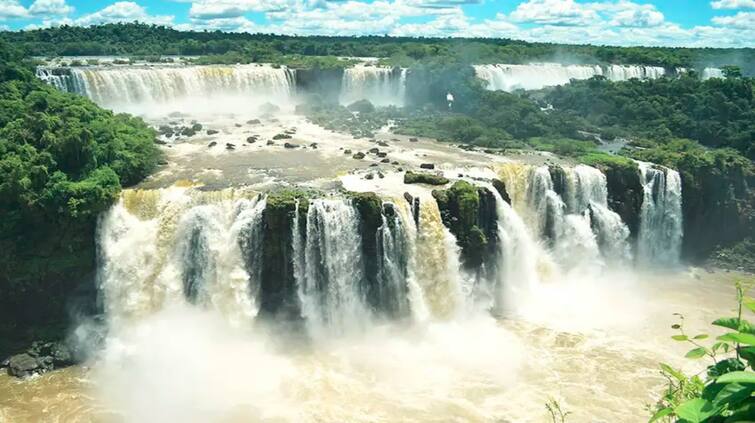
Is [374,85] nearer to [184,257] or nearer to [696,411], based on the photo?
[184,257]

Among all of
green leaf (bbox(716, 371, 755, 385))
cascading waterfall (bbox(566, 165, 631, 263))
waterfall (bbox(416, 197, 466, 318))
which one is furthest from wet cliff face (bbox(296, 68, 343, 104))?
green leaf (bbox(716, 371, 755, 385))

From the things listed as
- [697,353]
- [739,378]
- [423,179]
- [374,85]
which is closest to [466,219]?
[423,179]

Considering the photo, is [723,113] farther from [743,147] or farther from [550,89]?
[550,89]

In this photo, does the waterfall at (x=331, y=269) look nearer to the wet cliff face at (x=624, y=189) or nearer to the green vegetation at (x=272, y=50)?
the wet cliff face at (x=624, y=189)

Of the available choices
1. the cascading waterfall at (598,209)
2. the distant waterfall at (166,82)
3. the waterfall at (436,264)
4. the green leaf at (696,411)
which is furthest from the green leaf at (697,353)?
the distant waterfall at (166,82)

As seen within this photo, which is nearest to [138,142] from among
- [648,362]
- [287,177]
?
[287,177]

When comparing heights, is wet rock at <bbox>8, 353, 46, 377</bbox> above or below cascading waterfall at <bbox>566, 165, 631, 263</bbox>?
below

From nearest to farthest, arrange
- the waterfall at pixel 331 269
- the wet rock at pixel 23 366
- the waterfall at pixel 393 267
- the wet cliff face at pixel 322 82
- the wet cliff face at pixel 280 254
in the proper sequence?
the wet rock at pixel 23 366
the wet cliff face at pixel 280 254
the waterfall at pixel 331 269
the waterfall at pixel 393 267
the wet cliff face at pixel 322 82

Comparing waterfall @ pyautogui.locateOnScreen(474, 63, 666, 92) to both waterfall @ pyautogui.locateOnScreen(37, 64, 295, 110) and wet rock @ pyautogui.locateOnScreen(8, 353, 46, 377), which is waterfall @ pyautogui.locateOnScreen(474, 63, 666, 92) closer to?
waterfall @ pyautogui.locateOnScreen(37, 64, 295, 110)
